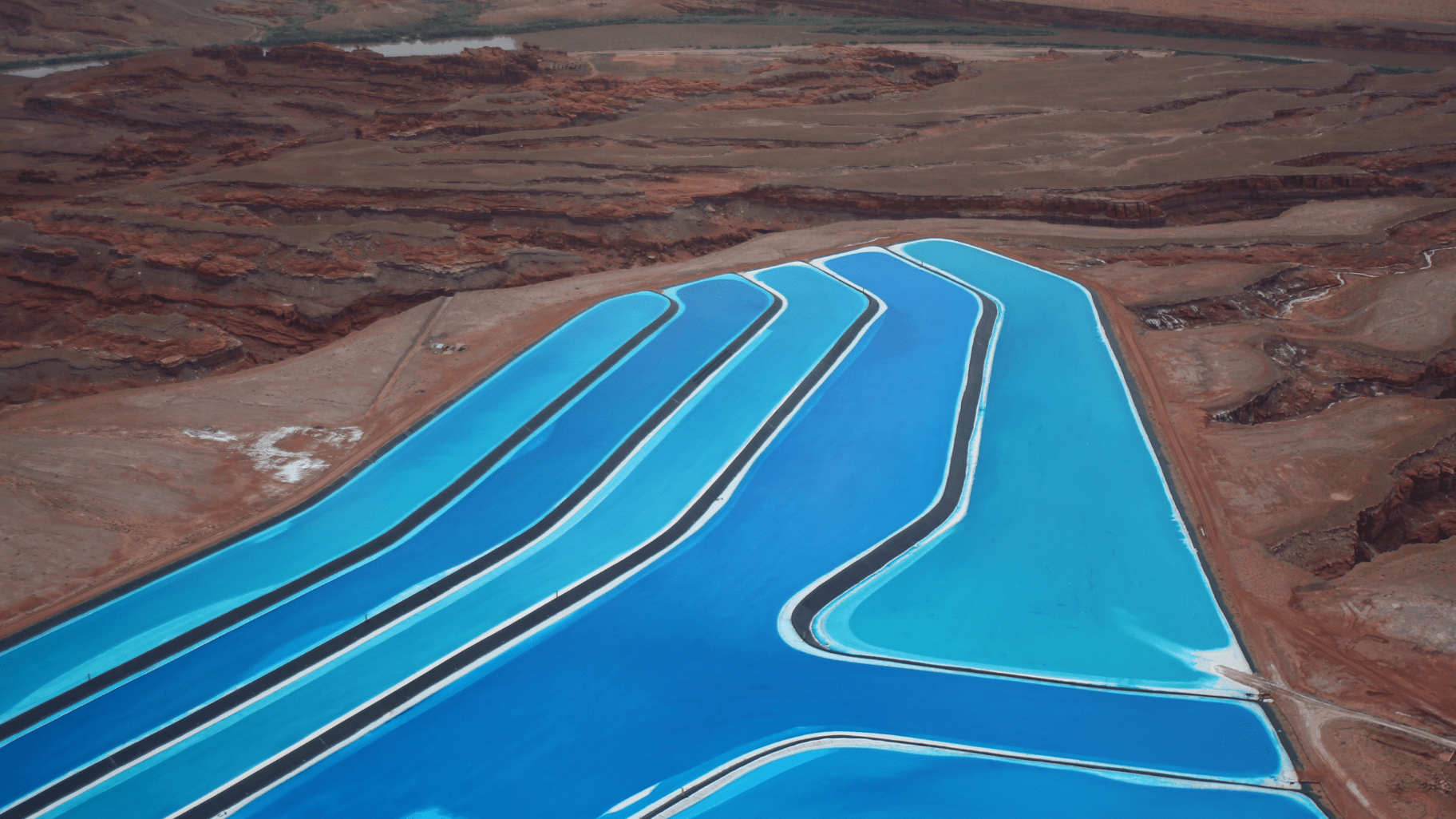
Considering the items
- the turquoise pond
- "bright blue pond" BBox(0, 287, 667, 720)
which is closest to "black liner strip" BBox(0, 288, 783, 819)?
the turquoise pond

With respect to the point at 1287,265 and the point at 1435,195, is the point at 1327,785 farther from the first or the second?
the point at 1435,195

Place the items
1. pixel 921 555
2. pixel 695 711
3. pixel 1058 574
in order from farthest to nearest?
1. pixel 921 555
2. pixel 1058 574
3. pixel 695 711

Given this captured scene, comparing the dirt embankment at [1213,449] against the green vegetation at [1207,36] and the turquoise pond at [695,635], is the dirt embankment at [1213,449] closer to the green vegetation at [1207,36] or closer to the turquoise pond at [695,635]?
the turquoise pond at [695,635]

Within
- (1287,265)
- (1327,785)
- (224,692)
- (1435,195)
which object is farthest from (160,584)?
(1435,195)

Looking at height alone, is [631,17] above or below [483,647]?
above

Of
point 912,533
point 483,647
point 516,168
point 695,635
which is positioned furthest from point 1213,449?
point 516,168

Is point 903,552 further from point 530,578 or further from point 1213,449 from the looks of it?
point 1213,449
